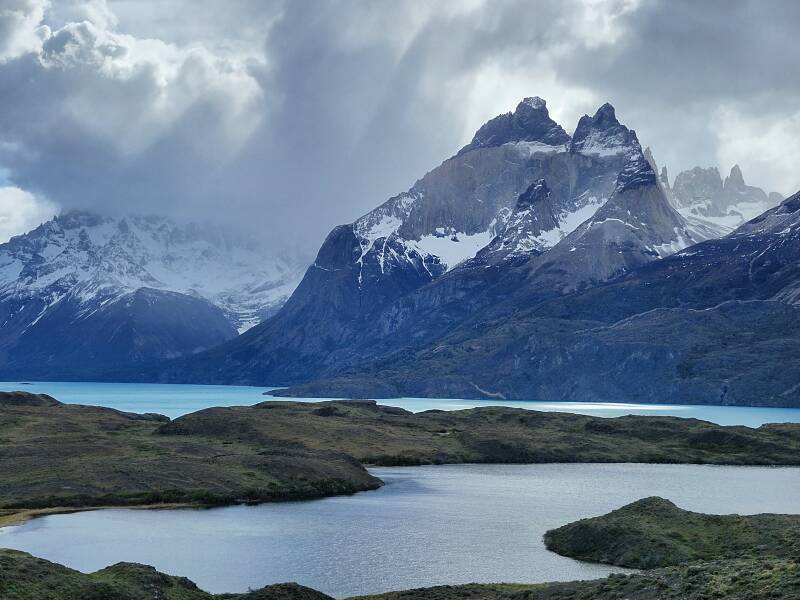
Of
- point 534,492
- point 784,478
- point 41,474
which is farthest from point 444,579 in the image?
point 784,478

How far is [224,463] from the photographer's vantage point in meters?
138

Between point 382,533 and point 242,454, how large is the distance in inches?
2114

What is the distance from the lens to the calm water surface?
266ft

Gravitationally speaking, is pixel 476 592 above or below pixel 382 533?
below

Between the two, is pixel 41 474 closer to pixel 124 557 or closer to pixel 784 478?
pixel 124 557

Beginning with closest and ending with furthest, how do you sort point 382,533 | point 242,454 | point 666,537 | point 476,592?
point 476,592, point 666,537, point 382,533, point 242,454

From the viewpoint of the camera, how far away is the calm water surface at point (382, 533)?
8119cm

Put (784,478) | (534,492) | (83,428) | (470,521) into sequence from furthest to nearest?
(83,428) → (784,478) → (534,492) → (470,521)

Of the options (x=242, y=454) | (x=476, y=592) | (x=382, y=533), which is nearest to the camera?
(x=476, y=592)

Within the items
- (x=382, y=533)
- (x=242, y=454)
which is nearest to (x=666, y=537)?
(x=382, y=533)

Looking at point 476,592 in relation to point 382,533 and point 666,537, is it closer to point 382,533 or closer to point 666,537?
point 666,537

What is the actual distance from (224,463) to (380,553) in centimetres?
5386

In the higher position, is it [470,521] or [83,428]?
[83,428]

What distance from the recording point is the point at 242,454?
487ft
